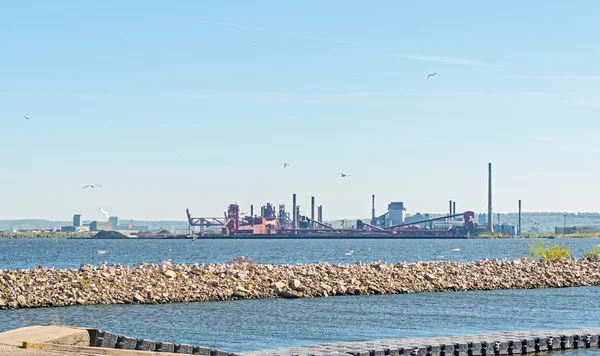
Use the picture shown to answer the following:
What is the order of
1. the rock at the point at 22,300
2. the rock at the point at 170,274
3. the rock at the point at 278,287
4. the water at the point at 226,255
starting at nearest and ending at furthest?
the rock at the point at 22,300, the rock at the point at 278,287, the rock at the point at 170,274, the water at the point at 226,255

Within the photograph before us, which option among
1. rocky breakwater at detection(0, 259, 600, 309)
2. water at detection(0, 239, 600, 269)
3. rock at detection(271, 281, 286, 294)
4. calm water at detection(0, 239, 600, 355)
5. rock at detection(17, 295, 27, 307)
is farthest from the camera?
water at detection(0, 239, 600, 269)

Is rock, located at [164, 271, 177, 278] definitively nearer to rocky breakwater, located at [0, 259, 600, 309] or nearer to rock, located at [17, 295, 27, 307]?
rocky breakwater, located at [0, 259, 600, 309]

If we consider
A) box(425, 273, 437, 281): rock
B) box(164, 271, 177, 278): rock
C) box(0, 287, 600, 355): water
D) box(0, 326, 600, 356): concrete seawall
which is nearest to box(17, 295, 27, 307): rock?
box(0, 287, 600, 355): water

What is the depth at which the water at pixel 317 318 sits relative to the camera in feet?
92.1

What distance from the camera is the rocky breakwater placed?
36344 millimetres

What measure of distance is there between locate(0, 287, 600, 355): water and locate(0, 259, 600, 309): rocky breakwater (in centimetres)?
107

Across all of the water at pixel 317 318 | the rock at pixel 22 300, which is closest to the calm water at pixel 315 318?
the water at pixel 317 318

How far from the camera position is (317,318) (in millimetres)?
32250

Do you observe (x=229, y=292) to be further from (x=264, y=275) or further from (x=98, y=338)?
(x=98, y=338)

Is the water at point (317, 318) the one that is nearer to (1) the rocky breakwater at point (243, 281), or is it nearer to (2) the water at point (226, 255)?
(1) the rocky breakwater at point (243, 281)

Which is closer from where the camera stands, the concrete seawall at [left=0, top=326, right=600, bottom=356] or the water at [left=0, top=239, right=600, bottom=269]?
the concrete seawall at [left=0, top=326, right=600, bottom=356]

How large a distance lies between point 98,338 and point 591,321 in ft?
66.9

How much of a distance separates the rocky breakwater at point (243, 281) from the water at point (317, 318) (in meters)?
1.07

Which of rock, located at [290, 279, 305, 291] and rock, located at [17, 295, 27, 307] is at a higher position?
rock, located at [290, 279, 305, 291]
